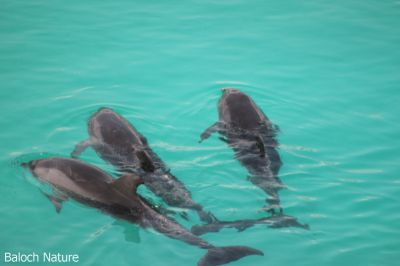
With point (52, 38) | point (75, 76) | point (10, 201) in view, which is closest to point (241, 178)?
point (10, 201)

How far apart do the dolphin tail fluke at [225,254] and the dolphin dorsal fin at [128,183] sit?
141 cm

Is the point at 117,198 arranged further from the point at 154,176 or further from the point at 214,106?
the point at 214,106

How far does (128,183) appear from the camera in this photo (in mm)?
7836

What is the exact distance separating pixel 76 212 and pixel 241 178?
2815 mm

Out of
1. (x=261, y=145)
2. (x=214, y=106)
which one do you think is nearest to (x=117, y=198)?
(x=261, y=145)

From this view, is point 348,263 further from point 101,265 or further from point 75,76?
point 75,76

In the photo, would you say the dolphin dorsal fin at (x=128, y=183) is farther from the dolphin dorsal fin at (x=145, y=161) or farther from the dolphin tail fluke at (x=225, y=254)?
the dolphin tail fluke at (x=225, y=254)

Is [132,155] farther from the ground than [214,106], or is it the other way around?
[214,106]

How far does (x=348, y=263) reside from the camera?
7715mm

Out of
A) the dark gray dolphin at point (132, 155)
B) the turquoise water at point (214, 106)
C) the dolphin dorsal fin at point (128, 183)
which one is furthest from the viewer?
the dark gray dolphin at point (132, 155)

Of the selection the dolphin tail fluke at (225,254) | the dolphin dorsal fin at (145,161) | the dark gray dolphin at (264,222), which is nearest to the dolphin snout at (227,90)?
the dolphin dorsal fin at (145,161)

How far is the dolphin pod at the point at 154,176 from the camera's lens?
25.9ft

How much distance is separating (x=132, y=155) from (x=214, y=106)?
3.20 metres

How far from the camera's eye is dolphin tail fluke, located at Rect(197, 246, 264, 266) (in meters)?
7.13
